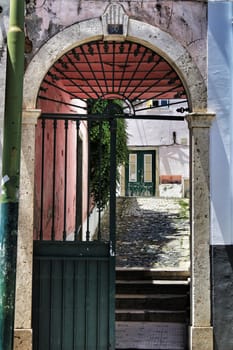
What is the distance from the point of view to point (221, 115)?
5.37 meters

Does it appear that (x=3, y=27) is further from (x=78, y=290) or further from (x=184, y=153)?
(x=184, y=153)

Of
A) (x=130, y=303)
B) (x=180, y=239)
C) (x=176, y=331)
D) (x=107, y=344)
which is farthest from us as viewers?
(x=180, y=239)

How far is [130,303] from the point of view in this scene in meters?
7.18

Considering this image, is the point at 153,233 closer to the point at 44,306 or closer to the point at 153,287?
the point at 153,287

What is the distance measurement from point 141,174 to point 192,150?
14.1 metres

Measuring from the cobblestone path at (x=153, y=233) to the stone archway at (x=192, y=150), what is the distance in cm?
283

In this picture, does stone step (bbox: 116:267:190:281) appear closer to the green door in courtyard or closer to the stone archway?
the stone archway

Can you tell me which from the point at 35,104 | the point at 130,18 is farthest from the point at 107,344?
the point at 130,18

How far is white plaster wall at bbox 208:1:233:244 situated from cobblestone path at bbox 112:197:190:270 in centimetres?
291

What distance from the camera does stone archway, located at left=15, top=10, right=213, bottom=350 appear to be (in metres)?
5.15

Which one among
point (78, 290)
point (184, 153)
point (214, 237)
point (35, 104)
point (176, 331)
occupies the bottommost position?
point (176, 331)

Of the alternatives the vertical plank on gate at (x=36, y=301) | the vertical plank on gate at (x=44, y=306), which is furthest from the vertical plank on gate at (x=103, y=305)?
the vertical plank on gate at (x=36, y=301)

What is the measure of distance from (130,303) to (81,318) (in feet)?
6.79

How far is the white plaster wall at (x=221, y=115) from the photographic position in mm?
5312
